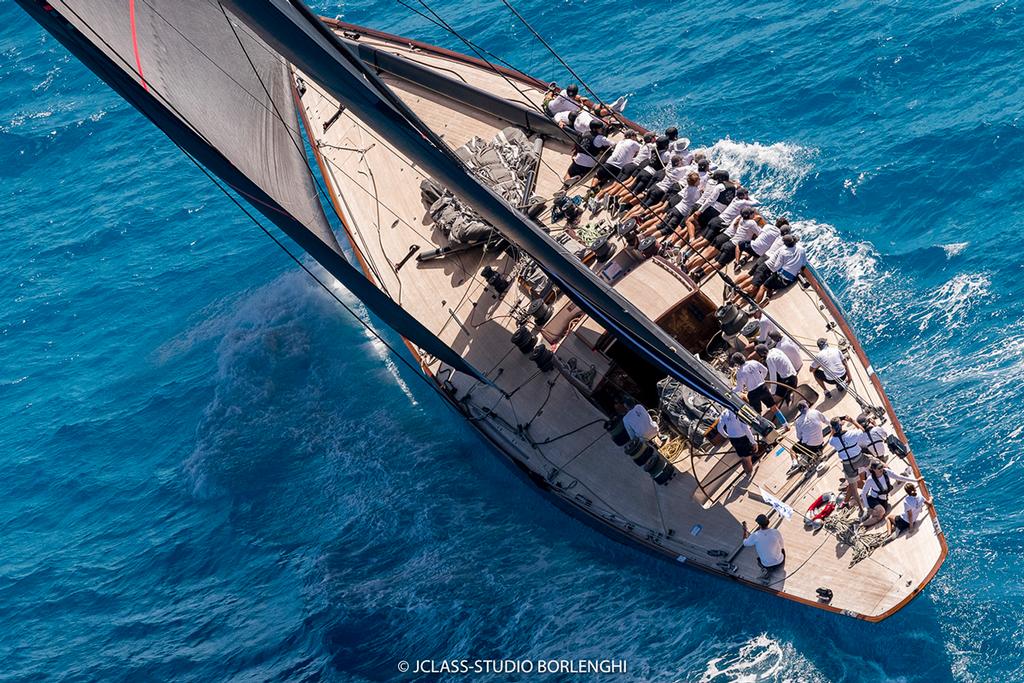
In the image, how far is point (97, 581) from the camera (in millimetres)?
24031

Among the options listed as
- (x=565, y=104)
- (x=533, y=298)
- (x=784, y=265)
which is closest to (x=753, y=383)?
(x=784, y=265)

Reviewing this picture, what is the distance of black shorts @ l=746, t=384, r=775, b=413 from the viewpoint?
20.0 m

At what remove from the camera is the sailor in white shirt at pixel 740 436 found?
19141 millimetres

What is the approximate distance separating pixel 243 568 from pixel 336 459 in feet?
11.6

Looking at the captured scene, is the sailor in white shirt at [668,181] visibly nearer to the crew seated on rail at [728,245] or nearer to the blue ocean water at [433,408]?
the crew seated on rail at [728,245]

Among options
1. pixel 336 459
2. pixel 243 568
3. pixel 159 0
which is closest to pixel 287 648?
pixel 243 568

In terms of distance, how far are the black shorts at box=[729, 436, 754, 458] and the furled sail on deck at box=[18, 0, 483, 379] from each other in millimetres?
5569

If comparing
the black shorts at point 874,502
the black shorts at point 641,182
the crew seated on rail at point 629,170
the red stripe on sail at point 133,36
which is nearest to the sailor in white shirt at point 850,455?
the black shorts at point 874,502

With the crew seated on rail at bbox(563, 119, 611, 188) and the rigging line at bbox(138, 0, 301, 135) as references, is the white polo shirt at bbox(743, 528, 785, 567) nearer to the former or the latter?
the crew seated on rail at bbox(563, 119, 611, 188)

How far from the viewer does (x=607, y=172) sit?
25.2 metres

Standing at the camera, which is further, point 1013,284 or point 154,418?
point 154,418

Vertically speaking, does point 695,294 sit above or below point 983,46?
below

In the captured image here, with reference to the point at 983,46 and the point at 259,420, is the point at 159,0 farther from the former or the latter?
the point at 983,46

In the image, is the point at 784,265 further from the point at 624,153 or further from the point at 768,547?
the point at 768,547
